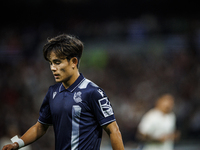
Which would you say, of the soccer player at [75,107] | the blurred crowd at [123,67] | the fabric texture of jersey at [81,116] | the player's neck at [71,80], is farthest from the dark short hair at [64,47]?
the blurred crowd at [123,67]

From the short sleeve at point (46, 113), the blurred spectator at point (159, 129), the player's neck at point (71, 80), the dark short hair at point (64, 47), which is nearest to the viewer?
the dark short hair at point (64, 47)

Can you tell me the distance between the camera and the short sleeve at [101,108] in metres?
2.37

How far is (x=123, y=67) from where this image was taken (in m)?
11.2

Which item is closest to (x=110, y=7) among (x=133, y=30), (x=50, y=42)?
(x=133, y=30)

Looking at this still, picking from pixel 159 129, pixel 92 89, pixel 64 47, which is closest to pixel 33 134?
pixel 92 89

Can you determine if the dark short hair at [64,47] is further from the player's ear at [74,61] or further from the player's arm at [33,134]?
the player's arm at [33,134]

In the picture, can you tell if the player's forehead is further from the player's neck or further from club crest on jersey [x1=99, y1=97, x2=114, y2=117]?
club crest on jersey [x1=99, y1=97, x2=114, y2=117]

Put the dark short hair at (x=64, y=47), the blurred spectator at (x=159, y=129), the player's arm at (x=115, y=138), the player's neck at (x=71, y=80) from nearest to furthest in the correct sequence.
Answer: the player's arm at (x=115, y=138) < the dark short hair at (x=64, y=47) < the player's neck at (x=71, y=80) < the blurred spectator at (x=159, y=129)

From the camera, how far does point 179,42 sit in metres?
11.9

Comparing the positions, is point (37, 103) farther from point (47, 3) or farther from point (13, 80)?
point (47, 3)

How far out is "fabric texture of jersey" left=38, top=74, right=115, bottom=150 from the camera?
7.80 feet

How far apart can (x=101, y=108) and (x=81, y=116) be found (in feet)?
0.63

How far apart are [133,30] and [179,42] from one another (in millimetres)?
1994

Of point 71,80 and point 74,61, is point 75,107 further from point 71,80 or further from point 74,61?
point 74,61
